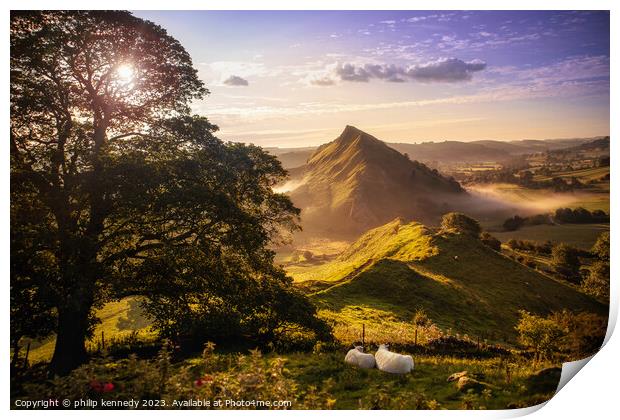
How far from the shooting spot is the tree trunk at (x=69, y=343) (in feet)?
42.5

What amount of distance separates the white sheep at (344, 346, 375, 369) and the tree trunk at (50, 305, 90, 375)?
8887 millimetres

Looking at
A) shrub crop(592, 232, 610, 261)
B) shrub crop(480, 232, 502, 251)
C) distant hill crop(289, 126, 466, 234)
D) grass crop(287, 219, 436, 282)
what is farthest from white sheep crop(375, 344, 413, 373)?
distant hill crop(289, 126, 466, 234)

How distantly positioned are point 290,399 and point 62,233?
340 inches

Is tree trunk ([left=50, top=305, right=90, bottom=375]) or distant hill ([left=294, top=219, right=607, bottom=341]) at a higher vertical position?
tree trunk ([left=50, top=305, right=90, bottom=375])

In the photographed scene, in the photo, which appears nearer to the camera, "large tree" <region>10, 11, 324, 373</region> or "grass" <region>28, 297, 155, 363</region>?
"large tree" <region>10, 11, 324, 373</region>

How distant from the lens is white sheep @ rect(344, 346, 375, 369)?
12.8 m

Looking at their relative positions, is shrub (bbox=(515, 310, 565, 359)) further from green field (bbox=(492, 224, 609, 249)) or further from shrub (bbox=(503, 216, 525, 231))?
shrub (bbox=(503, 216, 525, 231))

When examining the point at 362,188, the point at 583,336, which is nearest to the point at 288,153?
the point at 583,336

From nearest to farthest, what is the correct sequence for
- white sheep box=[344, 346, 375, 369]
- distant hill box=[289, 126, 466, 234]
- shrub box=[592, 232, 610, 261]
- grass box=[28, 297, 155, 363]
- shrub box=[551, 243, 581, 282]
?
Result: 1. white sheep box=[344, 346, 375, 369]
2. grass box=[28, 297, 155, 363]
3. shrub box=[592, 232, 610, 261]
4. shrub box=[551, 243, 581, 282]
5. distant hill box=[289, 126, 466, 234]

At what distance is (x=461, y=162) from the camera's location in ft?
415

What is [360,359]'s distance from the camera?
12.9 m

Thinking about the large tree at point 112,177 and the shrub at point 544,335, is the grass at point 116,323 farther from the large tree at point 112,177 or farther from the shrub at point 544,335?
the shrub at point 544,335
